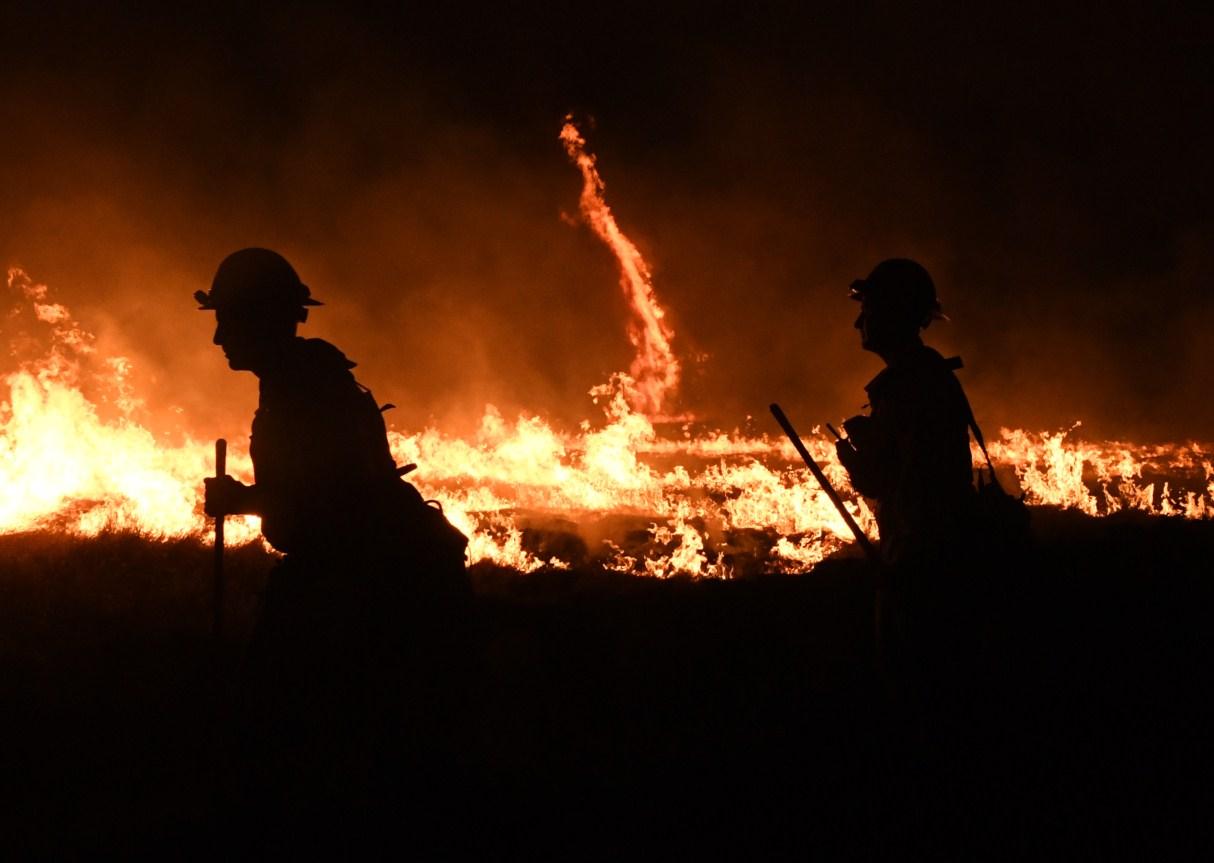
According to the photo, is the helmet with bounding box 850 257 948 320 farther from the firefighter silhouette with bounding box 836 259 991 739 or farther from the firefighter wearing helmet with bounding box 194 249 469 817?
the firefighter wearing helmet with bounding box 194 249 469 817

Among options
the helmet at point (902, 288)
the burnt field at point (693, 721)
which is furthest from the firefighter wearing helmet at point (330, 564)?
the helmet at point (902, 288)

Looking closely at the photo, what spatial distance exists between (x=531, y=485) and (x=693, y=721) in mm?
18219

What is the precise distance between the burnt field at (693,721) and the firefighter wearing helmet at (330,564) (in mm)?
330

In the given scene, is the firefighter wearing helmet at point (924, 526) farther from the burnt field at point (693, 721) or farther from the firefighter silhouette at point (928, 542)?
the burnt field at point (693, 721)

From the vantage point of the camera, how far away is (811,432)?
4319cm

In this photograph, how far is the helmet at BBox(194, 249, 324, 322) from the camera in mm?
3605

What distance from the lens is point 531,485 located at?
2359 cm

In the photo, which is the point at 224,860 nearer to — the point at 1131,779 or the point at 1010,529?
the point at 1010,529

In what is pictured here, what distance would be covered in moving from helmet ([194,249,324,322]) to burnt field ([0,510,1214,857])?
168 cm

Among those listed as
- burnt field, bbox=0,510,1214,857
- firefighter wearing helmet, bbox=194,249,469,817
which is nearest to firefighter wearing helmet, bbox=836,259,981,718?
burnt field, bbox=0,510,1214,857

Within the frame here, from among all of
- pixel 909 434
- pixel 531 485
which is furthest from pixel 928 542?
pixel 531 485

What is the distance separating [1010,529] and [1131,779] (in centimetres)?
205

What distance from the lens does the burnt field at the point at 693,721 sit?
12.8 feet

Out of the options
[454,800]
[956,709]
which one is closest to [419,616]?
[454,800]
